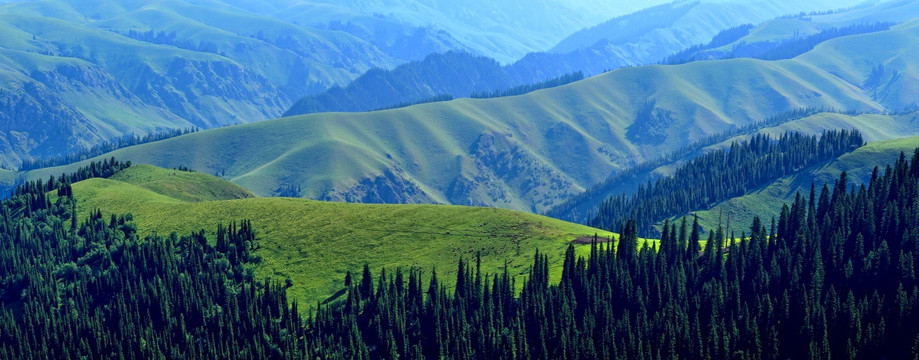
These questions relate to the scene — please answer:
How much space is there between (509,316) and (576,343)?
69.2ft

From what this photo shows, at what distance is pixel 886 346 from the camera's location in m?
164

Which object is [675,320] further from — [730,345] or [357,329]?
[357,329]

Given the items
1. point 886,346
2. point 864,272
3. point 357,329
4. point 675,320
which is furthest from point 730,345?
point 357,329

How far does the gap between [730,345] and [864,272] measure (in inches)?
1546

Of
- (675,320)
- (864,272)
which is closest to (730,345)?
(675,320)

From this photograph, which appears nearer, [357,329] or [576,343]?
[576,343]

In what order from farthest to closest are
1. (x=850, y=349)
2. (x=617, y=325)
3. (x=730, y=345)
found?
1. (x=617, y=325)
2. (x=730, y=345)
3. (x=850, y=349)

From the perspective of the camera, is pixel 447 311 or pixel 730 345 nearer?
pixel 730 345

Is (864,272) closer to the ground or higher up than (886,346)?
higher up

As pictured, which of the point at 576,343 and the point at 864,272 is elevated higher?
the point at 864,272

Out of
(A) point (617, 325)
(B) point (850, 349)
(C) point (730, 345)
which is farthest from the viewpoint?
(A) point (617, 325)

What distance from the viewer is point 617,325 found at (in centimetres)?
18750

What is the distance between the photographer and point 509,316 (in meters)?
198

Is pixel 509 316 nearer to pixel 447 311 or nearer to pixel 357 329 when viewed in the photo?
pixel 447 311
